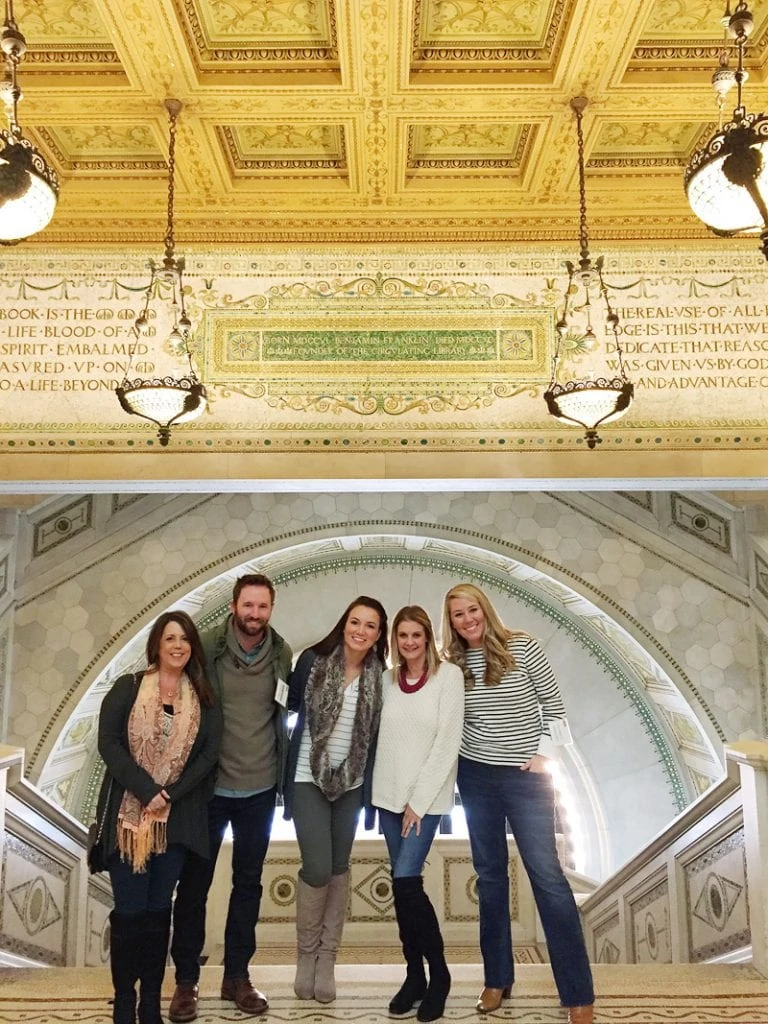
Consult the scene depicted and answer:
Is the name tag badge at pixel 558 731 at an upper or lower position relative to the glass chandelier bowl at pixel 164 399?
lower

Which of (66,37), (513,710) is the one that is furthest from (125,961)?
(66,37)

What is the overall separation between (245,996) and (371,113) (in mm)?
4674

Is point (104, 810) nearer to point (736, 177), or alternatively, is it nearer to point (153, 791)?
point (153, 791)

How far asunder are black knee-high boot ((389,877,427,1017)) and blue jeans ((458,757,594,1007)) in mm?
251

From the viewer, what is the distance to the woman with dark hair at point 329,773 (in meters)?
3.75

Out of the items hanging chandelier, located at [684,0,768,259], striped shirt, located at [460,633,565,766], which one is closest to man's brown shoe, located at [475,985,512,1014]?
striped shirt, located at [460,633,565,766]

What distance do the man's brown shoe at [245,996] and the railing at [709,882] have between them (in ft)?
7.52

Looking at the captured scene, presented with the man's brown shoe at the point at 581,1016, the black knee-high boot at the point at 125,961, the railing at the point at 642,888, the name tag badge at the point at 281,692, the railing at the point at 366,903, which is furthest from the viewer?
the railing at the point at 366,903

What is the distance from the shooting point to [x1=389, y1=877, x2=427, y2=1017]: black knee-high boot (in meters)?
3.66

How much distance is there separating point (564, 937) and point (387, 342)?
418 cm

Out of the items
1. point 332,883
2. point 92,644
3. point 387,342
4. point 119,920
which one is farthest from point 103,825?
point 92,644

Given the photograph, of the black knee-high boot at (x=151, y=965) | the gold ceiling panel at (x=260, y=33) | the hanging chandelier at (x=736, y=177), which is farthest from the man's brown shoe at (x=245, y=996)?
the gold ceiling panel at (x=260, y=33)

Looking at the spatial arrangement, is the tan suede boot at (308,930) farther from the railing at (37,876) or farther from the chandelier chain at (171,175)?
the chandelier chain at (171,175)

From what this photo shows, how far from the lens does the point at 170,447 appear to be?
256 inches
